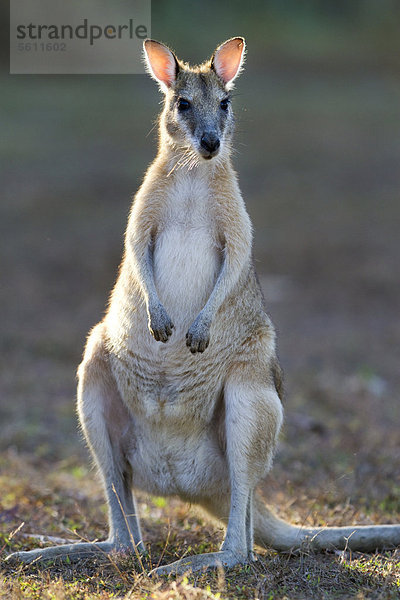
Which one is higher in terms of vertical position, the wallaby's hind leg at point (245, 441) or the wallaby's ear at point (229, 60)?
the wallaby's ear at point (229, 60)

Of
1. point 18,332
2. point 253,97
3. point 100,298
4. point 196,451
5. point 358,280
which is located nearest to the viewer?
point 196,451

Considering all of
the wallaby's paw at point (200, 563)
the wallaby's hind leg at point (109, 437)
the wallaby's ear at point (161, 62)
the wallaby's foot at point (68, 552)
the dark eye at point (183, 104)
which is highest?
the wallaby's ear at point (161, 62)

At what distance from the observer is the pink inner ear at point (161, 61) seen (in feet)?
14.4

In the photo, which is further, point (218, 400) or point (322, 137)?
point (322, 137)

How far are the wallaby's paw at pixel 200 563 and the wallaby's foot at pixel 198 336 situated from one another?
3.11ft

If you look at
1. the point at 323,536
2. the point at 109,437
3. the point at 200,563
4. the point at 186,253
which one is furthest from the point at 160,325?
the point at 323,536

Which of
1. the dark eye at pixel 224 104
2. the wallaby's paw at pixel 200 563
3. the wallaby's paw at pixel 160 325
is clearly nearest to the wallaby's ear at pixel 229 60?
the dark eye at pixel 224 104

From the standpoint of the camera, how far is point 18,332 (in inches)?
368

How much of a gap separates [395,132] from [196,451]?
53.1 feet

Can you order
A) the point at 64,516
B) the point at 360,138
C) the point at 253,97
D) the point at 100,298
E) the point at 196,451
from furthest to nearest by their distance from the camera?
the point at 253,97 < the point at 360,138 < the point at 100,298 < the point at 64,516 < the point at 196,451

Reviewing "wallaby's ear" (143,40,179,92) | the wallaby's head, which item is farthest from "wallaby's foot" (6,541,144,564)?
"wallaby's ear" (143,40,179,92)

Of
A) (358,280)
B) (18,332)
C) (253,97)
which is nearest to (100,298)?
(18,332)

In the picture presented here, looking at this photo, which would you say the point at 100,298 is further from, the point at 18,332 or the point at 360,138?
the point at 360,138

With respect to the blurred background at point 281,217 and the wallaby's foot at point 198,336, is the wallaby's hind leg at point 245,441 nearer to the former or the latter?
the wallaby's foot at point 198,336
